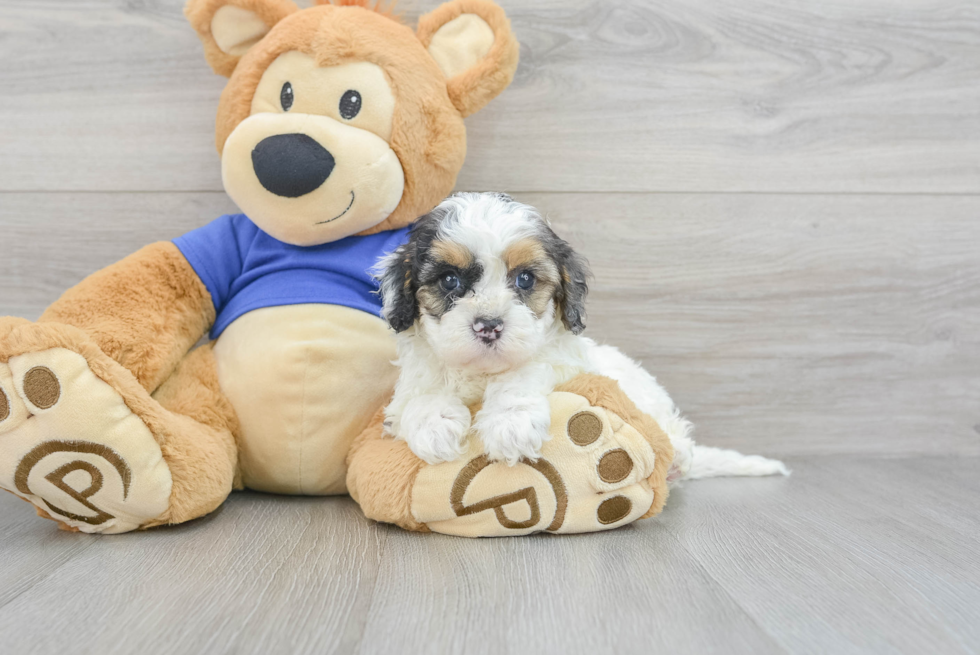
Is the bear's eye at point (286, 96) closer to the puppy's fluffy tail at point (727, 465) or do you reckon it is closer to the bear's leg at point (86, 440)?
the bear's leg at point (86, 440)

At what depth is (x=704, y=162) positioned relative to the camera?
192 cm

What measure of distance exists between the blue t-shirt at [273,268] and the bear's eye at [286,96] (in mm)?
306

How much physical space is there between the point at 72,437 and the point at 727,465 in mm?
1496

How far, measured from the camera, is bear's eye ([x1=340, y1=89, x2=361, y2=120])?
1481 mm

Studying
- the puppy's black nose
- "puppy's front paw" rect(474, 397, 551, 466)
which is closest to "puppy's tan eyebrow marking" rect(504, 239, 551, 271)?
the puppy's black nose

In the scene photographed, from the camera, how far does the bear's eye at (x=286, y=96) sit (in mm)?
1493

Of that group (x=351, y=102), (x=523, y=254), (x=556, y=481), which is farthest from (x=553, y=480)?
(x=351, y=102)

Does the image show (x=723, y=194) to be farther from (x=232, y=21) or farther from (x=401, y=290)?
(x=232, y=21)

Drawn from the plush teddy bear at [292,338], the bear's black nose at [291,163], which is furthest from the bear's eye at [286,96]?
the bear's black nose at [291,163]

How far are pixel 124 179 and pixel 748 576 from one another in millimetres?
1758

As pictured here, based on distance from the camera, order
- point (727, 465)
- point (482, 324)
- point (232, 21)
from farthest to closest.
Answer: point (727, 465)
point (232, 21)
point (482, 324)

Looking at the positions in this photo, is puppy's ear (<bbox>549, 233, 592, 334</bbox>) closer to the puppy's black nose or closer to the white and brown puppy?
the white and brown puppy

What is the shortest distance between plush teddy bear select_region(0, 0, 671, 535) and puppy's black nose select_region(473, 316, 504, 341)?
0.70ft

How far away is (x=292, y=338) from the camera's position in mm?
1473
